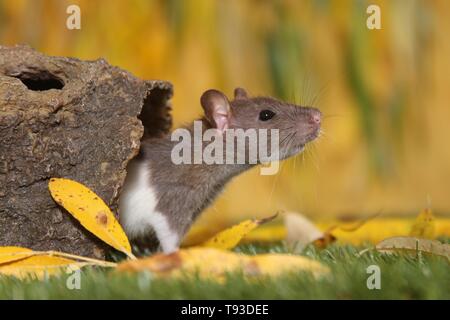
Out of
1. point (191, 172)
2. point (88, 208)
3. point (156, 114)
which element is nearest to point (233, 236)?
point (191, 172)

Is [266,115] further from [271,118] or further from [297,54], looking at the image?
[297,54]

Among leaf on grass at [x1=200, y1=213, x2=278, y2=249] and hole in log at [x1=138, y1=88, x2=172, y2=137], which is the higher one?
hole in log at [x1=138, y1=88, x2=172, y2=137]

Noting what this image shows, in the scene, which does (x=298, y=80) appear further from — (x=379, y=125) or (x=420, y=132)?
(x=420, y=132)

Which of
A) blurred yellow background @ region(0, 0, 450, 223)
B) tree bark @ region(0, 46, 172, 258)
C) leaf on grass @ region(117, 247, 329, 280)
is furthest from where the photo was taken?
blurred yellow background @ region(0, 0, 450, 223)

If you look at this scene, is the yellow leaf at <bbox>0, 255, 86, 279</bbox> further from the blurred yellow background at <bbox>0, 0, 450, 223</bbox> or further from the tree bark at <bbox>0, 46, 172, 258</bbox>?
the blurred yellow background at <bbox>0, 0, 450, 223</bbox>

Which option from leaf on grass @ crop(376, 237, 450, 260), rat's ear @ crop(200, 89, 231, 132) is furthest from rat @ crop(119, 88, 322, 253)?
leaf on grass @ crop(376, 237, 450, 260)

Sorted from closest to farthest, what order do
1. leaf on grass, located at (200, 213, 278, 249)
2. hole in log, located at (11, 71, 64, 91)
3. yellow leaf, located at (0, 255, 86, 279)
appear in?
yellow leaf, located at (0, 255, 86, 279)
hole in log, located at (11, 71, 64, 91)
leaf on grass, located at (200, 213, 278, 249)

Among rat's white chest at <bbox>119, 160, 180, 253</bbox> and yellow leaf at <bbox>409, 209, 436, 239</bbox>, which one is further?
yellow leaf at <bbox>409, 209, 436, 239</bbox>
